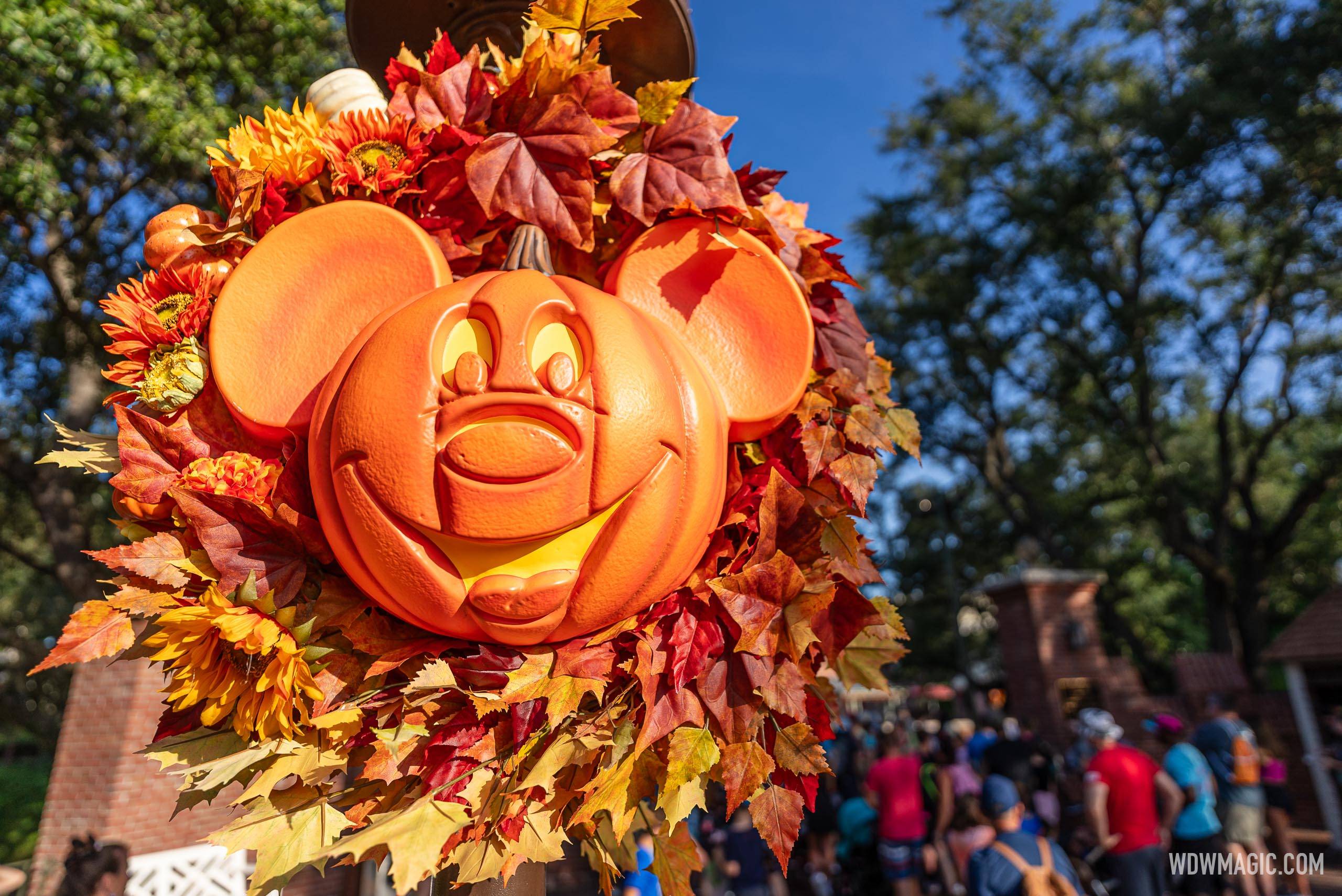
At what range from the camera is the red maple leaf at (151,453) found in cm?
103

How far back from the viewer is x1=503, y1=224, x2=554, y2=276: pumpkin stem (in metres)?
1.15

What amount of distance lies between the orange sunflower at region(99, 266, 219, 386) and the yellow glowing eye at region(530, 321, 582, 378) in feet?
1.69

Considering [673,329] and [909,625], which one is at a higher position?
[909,625]

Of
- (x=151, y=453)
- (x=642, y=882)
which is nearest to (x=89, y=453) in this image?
(x=151, y=453)

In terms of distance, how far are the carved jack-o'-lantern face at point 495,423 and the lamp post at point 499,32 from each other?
0.66m

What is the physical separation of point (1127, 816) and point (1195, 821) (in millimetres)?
810

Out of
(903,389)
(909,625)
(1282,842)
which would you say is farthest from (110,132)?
(909,625)

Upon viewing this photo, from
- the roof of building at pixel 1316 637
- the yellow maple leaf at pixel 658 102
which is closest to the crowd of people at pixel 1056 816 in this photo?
the roof of building at pixel 1316 637

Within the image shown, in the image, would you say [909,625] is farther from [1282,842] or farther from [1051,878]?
[1051,878]

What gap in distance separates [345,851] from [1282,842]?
824 centimetres

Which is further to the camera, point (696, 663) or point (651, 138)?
point (651, 138)

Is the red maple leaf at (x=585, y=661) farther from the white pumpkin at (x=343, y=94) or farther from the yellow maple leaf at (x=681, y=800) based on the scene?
the white pumpkin at (x=343, y=94)

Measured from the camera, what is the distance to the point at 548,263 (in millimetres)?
1173

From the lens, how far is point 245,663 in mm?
997
